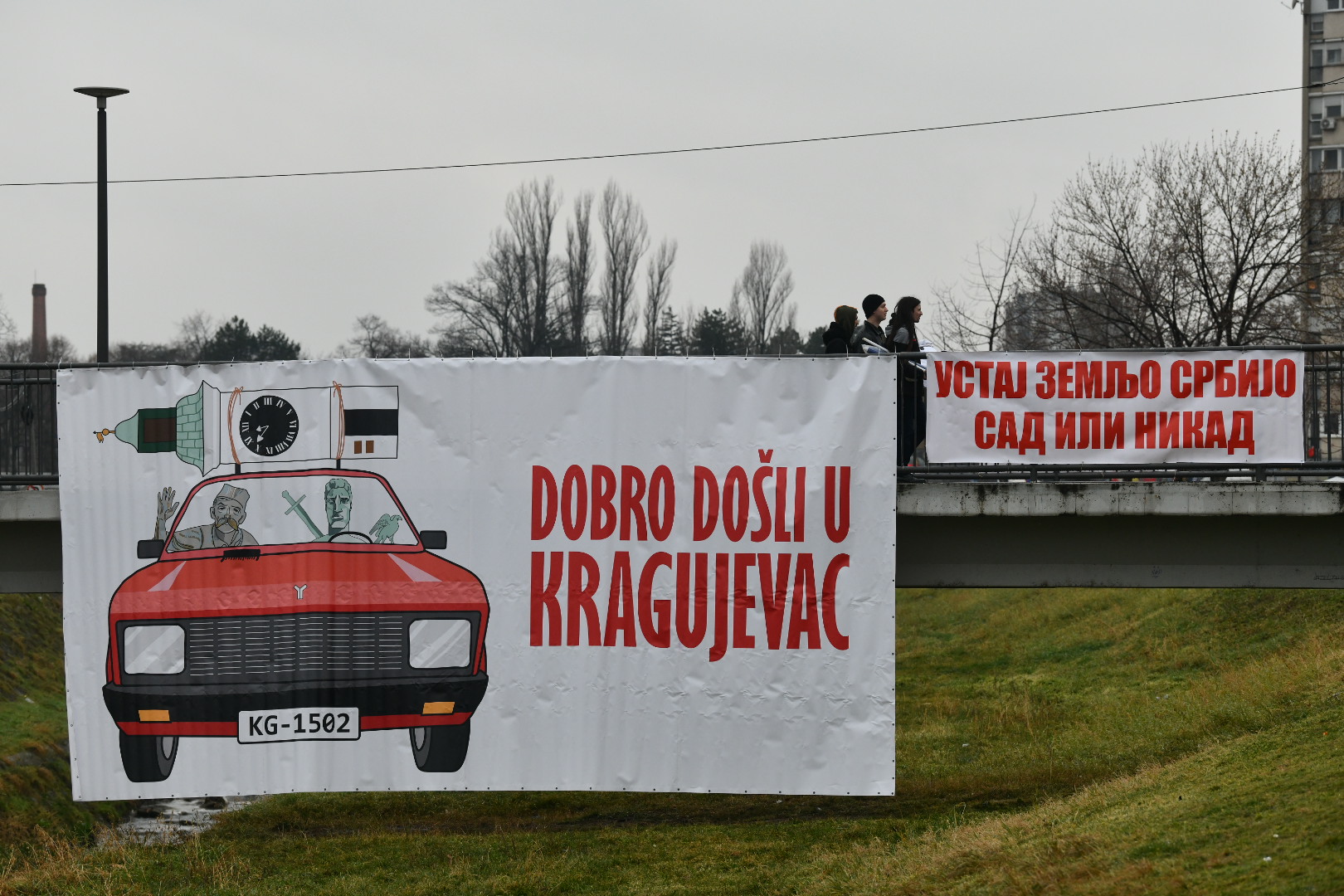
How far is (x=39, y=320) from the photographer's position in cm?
7412

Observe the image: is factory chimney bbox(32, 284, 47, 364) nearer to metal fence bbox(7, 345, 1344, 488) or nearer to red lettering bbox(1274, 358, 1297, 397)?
metal fence bbox(7, 345, 1344, 488)

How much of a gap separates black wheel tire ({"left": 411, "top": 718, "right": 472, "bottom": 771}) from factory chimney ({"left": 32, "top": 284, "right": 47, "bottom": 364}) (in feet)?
195

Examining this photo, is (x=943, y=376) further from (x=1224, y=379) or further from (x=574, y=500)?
(x=574, y=500)

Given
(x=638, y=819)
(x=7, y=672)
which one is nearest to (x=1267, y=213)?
Answer: (x=638, y=819)

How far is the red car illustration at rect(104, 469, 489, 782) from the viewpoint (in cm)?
1223

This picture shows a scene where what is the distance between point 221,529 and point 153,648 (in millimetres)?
1135

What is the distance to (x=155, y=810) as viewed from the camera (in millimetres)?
18922

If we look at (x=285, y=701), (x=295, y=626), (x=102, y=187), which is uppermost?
(x=102, y=187)

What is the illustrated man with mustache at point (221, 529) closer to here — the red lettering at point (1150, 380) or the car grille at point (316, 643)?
the car grille at point (316, 643)

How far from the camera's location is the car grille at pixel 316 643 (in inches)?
483

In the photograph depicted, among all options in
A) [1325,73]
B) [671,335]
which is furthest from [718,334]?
[1325,73]

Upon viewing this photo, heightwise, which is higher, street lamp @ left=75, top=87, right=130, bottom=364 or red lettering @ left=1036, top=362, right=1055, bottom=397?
street lamp @ left=75, top=87, right=130, bottom=364

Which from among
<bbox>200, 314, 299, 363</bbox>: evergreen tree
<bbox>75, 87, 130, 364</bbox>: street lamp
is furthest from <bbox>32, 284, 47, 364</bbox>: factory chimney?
<bbox>75, 87, 130, 364</bbox>: street lamp

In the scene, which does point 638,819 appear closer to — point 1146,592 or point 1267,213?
point 1146,592
